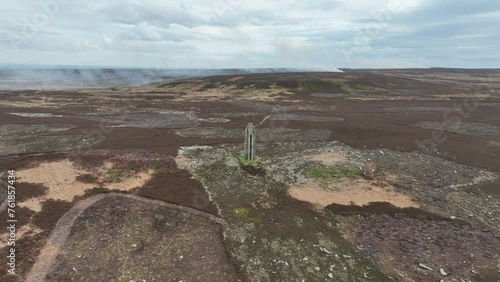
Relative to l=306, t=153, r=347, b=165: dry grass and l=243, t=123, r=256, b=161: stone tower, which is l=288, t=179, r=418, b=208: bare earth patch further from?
l=243, t=123, r=256, b=161: stone tower

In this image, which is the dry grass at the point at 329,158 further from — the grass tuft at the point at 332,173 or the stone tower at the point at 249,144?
the stone tower at the point at 249,144

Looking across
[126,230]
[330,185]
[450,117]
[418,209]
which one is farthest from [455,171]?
[450,117]

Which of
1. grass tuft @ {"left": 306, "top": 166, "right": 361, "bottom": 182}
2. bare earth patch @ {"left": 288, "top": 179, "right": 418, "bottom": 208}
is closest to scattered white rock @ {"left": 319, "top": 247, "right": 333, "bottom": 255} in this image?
bare earth patch @ {"left": 288, "top": 179, "right": 418, "bottom": 208}

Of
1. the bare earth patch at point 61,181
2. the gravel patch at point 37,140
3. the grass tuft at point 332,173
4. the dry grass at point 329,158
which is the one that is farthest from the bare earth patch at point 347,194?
the gravel patch at point 37,140

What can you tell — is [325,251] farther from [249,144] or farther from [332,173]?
[249,144]

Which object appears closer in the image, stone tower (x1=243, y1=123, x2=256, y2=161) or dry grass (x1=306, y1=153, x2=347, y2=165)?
stone tower (x1=243, y1=123, x2=256, y2=161)

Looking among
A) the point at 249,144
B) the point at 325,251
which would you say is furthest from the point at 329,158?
the point at 325,251
